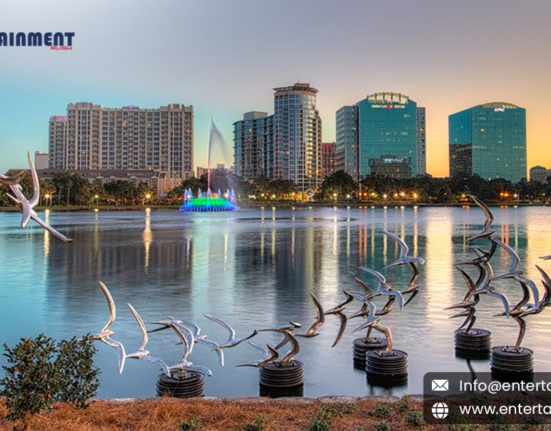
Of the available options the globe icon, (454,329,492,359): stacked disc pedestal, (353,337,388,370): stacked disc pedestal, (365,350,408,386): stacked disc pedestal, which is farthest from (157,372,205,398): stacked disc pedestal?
(454,329,492,359): stacked disc pedestal

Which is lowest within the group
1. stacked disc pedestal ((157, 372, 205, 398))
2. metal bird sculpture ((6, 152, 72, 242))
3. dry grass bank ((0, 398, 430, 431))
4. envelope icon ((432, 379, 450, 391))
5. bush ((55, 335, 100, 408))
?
envelope icon ((432, 379, 450, 391))

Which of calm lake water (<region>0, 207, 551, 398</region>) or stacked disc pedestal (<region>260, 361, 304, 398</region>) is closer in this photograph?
stacked disc pedestal (<region>260, 361, 304, 398</region>)

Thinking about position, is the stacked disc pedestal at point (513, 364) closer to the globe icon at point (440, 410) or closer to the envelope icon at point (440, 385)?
the envelope icon at point (440, 385)

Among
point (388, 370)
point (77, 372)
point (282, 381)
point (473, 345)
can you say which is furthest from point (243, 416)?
point (473, 345)

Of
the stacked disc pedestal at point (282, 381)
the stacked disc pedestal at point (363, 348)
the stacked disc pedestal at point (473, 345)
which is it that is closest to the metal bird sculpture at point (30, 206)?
the stacked disc pedestal at point (282, 381)

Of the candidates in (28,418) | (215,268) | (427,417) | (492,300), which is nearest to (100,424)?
(28,418)

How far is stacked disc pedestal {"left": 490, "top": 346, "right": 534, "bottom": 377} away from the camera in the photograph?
37.6ft

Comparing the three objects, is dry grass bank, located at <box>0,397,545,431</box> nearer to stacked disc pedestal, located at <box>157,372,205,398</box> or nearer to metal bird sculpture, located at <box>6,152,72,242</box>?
stacked disc pedestal, located at <box>157,372,205,398</box>

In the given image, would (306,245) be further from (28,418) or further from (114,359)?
(28,418)

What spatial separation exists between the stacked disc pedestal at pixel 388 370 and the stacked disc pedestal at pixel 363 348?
0.71 meters

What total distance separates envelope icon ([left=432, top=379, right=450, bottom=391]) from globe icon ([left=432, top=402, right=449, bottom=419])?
2.04 metres

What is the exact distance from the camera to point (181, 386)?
10.2 m

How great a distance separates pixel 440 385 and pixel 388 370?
1126 millimetres

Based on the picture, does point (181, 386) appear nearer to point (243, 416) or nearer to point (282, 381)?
point (282, 381)
